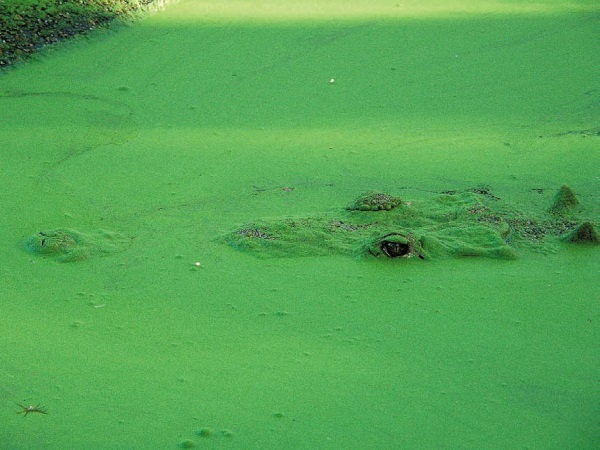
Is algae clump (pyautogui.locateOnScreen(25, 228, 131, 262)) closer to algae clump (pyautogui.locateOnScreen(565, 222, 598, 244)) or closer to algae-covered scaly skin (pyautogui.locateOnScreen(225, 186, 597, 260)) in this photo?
algae-covered scaly skin (pyautogui.locateOnScreen(225, 186, 597, 260))

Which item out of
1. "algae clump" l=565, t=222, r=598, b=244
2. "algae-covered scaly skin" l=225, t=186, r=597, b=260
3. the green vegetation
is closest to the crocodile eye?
"algae-covered scaly skin" l=225, t=186, r=597, b=260

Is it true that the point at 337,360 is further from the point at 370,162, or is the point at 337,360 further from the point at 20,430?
the point at 370,162

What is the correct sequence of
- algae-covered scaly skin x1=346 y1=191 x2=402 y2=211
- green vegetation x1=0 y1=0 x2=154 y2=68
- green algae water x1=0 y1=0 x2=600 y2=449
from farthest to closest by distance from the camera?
green vegetation x1=0 y1=0 x2=154 y2=68 → algae-covered scaly skin x1=346 y1=191 x2=402 y2=211 → green algae water x1=0 y1=0 x2=600 y2=449

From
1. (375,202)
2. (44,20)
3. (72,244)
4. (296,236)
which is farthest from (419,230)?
(44,20)

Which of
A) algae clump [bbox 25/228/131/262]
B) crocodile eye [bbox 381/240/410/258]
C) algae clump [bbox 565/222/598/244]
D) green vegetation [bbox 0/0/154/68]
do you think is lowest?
algae clump [bbox 25/228/131/262]

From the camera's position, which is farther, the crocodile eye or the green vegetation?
the green vegetation

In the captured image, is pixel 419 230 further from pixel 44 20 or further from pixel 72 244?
pixel 44 20
